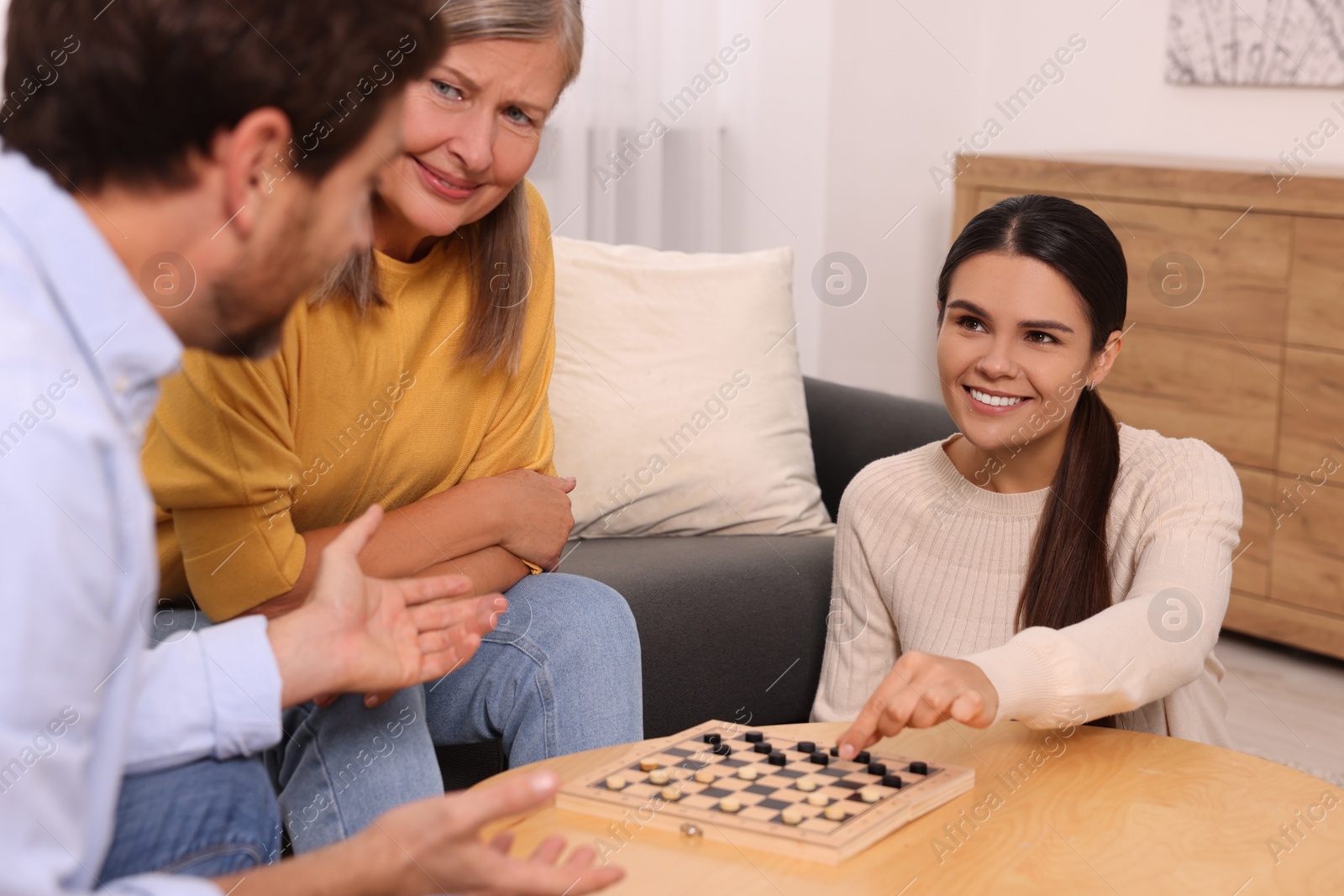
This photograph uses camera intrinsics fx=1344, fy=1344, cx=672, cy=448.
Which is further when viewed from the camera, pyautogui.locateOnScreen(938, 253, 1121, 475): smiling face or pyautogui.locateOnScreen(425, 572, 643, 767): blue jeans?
pyautogui.locateOnScreen(938, 253, 1121, 475): smiling face

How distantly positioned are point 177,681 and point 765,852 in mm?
481

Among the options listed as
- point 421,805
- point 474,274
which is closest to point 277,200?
point 421,805

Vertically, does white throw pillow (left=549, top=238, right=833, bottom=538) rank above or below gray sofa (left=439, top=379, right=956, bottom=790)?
above

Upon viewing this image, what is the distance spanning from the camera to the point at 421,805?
81 centimetres

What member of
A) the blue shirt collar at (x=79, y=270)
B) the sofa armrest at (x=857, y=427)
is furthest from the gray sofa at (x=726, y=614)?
the blue shirt collar at (x=79, y=270)

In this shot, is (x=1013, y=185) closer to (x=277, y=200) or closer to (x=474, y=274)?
(x=474, y=274)

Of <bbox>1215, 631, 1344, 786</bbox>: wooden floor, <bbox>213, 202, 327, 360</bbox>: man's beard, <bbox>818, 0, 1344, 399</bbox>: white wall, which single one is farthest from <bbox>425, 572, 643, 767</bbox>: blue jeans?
<bbox>818, 0, 1344, 399</bbox>: white wall

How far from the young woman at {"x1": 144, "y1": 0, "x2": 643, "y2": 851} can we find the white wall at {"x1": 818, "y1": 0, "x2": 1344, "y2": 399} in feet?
7.66

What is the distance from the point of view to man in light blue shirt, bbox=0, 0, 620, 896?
26.8 inches

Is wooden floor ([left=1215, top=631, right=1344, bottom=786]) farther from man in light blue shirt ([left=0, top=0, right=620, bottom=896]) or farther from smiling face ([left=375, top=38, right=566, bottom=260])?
man in light blue shirt ([left=0, top=0, right=620, bottom=896])

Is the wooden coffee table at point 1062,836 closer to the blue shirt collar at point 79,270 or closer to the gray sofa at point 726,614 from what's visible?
the blue shirt collar at point 79,270

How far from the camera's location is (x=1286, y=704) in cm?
280

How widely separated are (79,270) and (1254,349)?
9.10 feet

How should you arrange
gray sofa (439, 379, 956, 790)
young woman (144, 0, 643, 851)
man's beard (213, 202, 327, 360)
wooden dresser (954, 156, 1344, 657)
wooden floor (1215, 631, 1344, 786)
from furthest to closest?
wooden dresser (954, 156, 1344, 657), wooden floor (1215, 631, 1344, 786), gray sofa (439, 379, 956, 790), young woman (144, 0, 643, 851), man's beard (213, 202, 327, 360)
